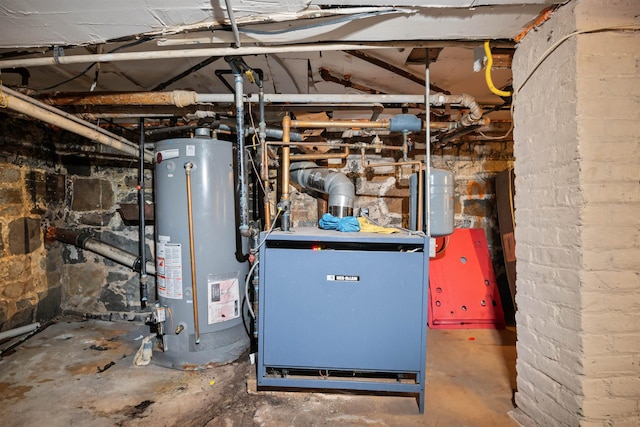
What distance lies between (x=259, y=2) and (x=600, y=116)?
1537mm

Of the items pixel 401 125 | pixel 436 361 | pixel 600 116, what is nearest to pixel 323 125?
pixel 401 125

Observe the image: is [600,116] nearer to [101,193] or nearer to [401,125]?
[401,125]

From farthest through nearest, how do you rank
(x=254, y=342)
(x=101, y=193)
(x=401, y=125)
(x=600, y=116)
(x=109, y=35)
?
(x=101, y=193)
(x=254, y=342)
(x=401, y=125)
(x=109, y=35)
(x=600, y=116)

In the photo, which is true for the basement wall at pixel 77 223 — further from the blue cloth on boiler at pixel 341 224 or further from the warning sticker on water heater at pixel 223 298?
the blue cloth on boiler at pixel 341 224

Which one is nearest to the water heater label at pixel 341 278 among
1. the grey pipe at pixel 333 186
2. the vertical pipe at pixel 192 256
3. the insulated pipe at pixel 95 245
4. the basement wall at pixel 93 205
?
the grey pipe at pixel 333 186

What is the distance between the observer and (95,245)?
111 inches

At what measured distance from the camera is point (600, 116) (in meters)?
1.24

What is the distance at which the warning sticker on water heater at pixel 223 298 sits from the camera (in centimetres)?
209

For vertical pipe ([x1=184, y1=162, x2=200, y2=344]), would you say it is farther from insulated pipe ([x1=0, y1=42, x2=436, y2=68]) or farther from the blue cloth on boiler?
the blue cloth on boiler

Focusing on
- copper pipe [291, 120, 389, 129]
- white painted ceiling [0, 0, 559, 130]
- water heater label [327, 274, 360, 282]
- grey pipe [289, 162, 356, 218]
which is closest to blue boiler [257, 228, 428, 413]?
water heater label [327, 274, 360, 282]

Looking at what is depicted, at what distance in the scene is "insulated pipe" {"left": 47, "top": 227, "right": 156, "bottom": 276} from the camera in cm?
279

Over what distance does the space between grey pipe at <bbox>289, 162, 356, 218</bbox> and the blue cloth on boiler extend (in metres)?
0.16

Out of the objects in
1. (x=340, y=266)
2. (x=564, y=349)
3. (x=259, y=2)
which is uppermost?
(x=259, y=2)

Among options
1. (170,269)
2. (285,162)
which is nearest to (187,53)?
(285,162)
